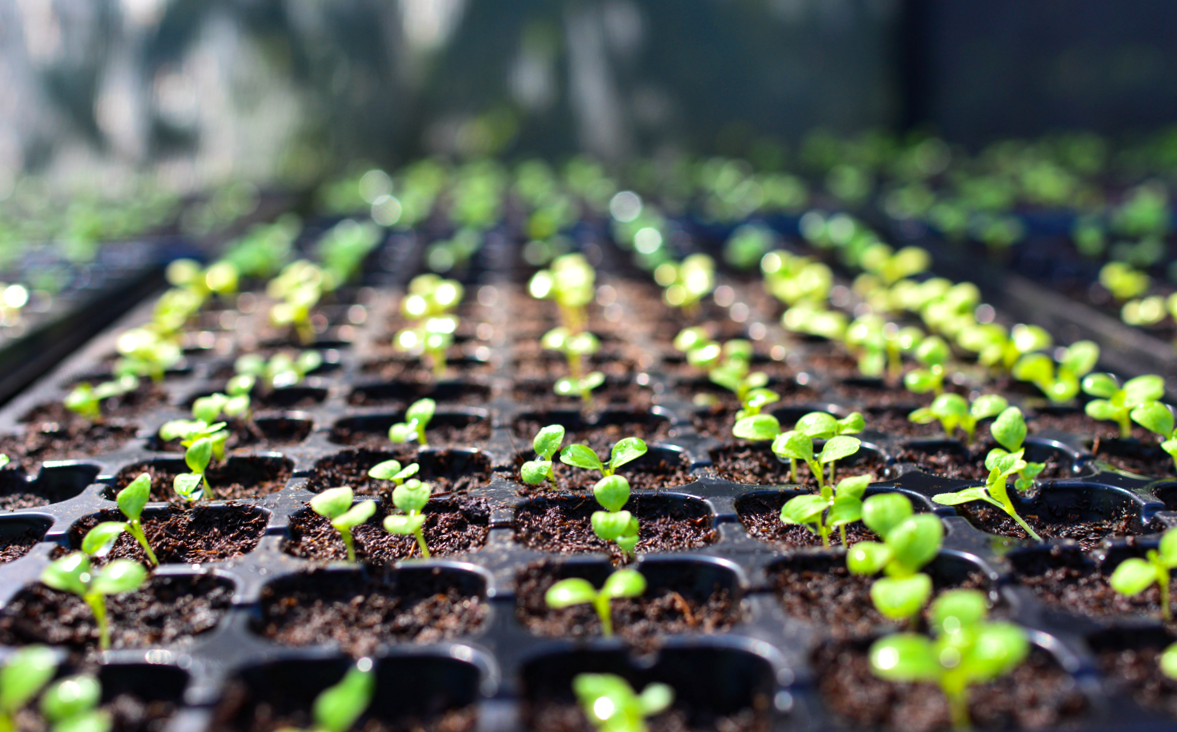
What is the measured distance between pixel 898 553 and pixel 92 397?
3.83 ft

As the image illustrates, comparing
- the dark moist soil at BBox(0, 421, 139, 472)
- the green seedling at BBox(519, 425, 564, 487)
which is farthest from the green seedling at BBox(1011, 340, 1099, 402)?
the dark moist soil at BBox(0, 421, 139, 472)

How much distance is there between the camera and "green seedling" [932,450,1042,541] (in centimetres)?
87

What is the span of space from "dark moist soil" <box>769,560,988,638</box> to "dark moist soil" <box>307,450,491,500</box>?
42 cm

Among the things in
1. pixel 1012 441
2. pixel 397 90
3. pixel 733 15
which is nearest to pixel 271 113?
pixel 397 90

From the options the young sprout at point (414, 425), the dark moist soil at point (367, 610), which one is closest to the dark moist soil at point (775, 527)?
the dark moist soil at point (367, 610)

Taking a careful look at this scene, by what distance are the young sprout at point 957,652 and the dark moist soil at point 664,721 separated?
13 centimetres

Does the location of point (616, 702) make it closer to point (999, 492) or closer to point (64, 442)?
point (999, 492)

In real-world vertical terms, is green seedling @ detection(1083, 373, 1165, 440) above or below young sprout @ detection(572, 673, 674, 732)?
below

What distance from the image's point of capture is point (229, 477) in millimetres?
1141

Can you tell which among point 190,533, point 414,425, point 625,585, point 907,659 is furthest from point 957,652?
point 190,533

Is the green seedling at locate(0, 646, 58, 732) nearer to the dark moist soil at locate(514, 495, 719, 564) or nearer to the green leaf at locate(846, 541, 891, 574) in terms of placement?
the dark moist soil at locate(514, 495, 719, 564)

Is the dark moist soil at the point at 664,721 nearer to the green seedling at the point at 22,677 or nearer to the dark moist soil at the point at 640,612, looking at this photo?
the dark moist soil at the point at 640,612

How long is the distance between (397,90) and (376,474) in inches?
139

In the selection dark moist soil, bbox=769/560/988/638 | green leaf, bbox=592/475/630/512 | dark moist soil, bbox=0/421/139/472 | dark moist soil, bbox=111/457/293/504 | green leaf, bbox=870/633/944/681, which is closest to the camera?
green leaf, bbox=870/633/944/681
